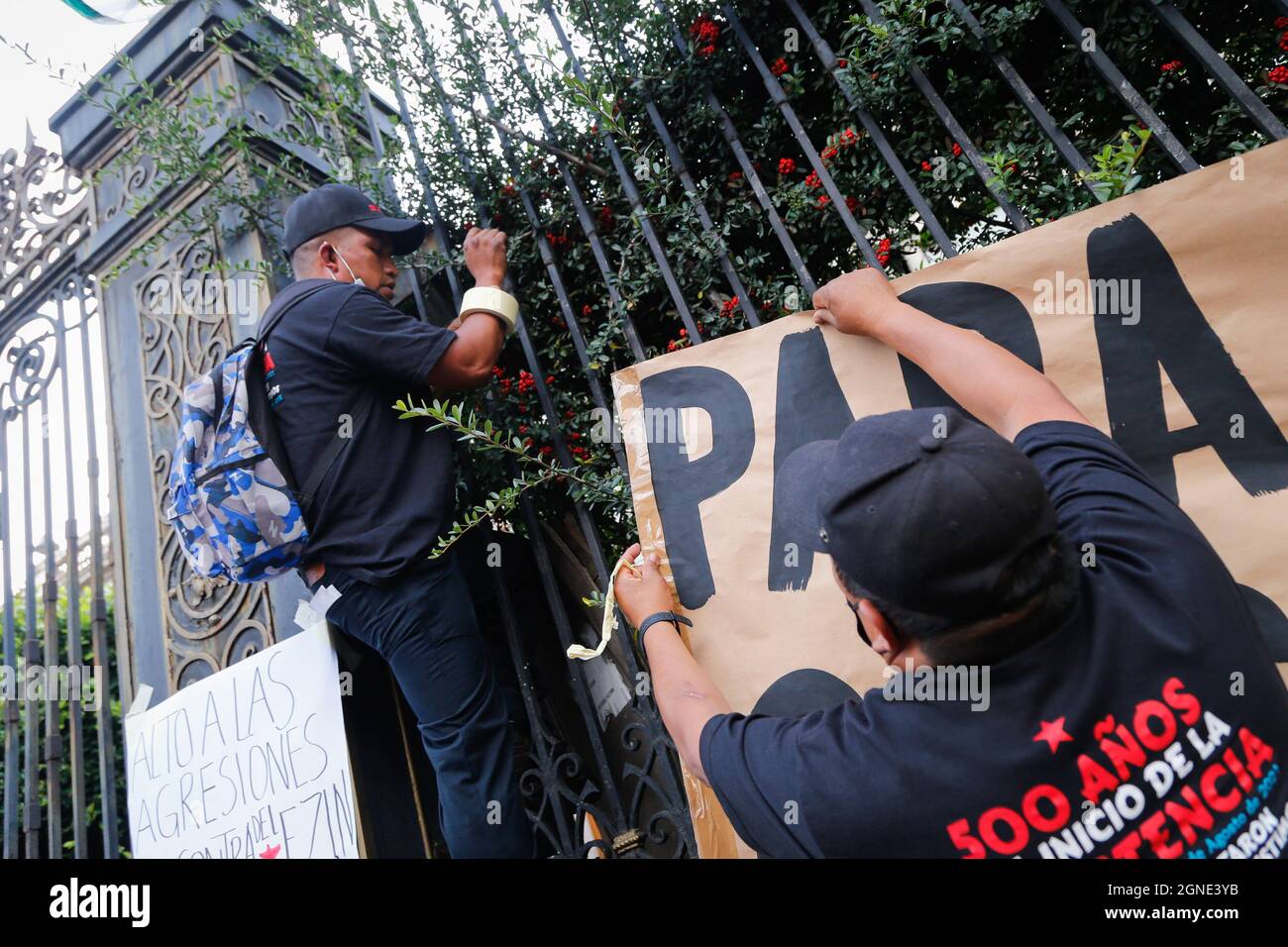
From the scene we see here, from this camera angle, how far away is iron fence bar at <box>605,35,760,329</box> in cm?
238

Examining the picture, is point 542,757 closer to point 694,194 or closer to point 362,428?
point 362,428

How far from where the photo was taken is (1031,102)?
2.07m

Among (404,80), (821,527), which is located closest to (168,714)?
(404,80)

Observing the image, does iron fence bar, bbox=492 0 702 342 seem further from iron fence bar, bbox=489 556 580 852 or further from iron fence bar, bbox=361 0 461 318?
iron fence bar, bbox=489 556 580 852

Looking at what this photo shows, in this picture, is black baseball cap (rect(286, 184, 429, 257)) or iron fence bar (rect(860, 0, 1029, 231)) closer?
iron fence bar (rect(860, 0, 1029, 231))

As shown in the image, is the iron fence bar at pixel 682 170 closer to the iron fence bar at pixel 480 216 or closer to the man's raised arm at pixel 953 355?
the man's raised arm at pixel 953 355

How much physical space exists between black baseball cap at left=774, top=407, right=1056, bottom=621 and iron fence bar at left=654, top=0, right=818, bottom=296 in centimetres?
106

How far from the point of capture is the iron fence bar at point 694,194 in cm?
238

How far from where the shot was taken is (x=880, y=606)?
4.33 feet

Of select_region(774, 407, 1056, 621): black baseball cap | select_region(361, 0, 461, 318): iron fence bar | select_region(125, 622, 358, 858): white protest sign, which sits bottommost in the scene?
select_region(774, 407, 1056, 621): black baseball cap

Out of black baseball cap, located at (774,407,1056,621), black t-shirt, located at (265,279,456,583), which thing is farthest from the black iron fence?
black baseball cap, located at (774,407,1056,621)

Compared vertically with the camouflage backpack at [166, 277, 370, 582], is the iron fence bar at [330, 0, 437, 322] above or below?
above

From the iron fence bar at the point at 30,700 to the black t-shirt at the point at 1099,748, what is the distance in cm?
377
